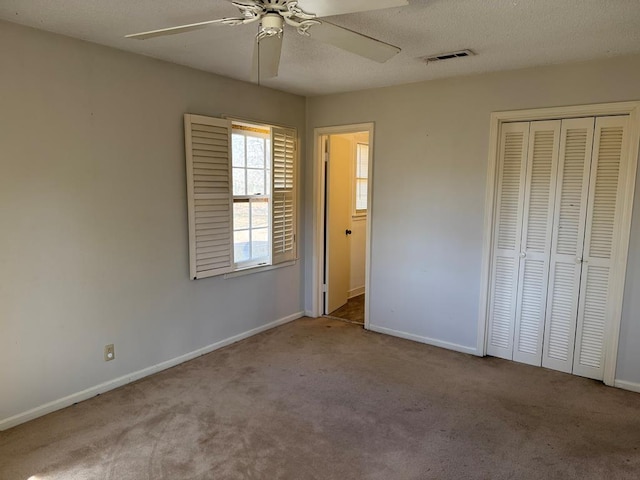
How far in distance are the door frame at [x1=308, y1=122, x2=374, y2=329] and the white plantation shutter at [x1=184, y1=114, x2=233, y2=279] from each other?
116cm

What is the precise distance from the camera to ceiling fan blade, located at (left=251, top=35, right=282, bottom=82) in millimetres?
2090

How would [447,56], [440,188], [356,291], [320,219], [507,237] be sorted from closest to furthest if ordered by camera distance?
[447,56] < [507,237] < [440,188] < [320,219] < [356,291]

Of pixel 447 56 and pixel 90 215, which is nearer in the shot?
pixel 90 215

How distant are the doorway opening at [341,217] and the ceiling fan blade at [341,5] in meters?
2.37

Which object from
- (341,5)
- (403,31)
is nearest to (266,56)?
(341,5)

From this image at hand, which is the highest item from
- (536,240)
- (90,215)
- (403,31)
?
(403,31)

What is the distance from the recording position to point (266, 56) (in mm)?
2270

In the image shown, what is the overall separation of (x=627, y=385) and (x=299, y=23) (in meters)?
3.34

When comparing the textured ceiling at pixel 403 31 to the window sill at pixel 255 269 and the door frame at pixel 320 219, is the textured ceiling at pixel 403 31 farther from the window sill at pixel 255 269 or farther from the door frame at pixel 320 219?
the window sill at pixel 255 269

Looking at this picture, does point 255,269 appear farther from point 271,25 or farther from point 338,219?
point 271,25

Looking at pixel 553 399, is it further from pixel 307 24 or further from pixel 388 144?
pixel 307 24

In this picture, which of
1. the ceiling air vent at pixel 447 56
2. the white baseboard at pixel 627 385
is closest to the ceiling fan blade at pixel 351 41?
the ceiling air vent at pixel 447 56

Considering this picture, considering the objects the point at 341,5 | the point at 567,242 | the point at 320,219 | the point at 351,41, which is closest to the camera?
the point at 341,5

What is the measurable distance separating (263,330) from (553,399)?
256 centimetres
